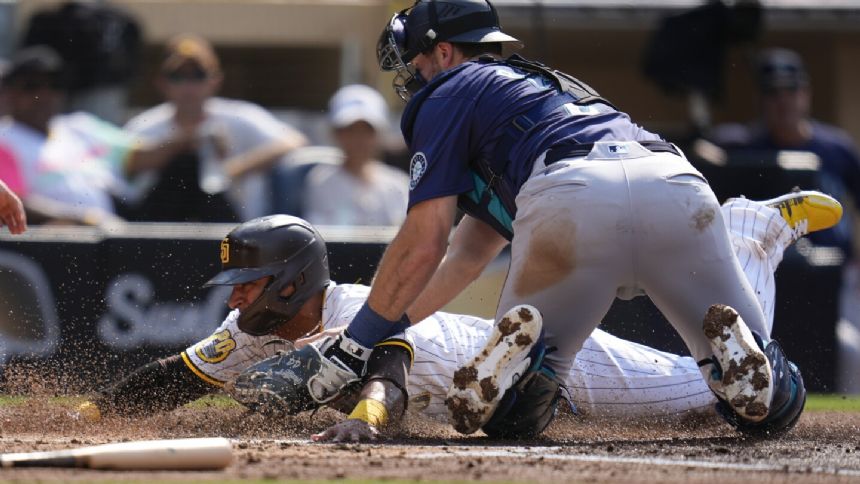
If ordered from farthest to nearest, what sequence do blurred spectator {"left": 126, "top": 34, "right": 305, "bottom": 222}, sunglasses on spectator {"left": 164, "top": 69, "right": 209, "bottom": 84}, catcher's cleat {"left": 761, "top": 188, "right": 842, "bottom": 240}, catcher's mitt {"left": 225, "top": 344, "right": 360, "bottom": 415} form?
1. sunglasses on spectator {"left": 164, "top": 69, "right": 209, "bottom": 84}
2. blurred spectator {"left": 126, "top": 34, "right": 305, "bottom": 222}
3. catcher's cleat {"left": 761, "top": 188, "right": 842, "bottom": 240}
4. catcher's mitt {"left": 225, "top": 344, "right": 360, "bottom": 415}

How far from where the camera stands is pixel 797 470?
178 inches

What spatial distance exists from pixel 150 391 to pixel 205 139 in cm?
516

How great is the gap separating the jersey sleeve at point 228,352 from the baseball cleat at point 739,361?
210 centimetres

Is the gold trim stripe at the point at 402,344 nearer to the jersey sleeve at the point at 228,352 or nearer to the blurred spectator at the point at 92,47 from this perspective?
the jersey sleeve at the point at 228,352

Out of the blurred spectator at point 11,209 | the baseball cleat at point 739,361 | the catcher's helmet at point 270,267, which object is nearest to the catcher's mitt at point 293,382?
the catcher's helmet at point 270,267

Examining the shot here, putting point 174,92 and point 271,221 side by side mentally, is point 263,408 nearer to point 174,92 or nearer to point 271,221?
point 271,221

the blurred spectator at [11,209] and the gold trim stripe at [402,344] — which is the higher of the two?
the blurred spectator at [11,209]

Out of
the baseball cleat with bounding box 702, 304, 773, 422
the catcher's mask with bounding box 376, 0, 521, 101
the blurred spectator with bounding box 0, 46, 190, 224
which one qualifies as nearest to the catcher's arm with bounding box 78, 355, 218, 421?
the catcher's mask with bounding box 376, 0, 521, 101

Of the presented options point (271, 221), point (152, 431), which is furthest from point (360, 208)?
point (152, 431)

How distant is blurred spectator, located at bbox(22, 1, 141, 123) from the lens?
11.5 metres

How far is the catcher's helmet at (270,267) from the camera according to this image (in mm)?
6078

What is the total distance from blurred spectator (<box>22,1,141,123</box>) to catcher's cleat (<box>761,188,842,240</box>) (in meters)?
6.52

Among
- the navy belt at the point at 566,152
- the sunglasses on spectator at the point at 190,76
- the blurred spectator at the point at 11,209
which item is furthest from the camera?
the sunglasses on spectator at the point at 190,76

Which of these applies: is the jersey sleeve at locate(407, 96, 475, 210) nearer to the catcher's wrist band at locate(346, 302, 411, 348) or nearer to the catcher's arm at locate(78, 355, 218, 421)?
the catcher's wrist band at locate(346, 302, 411, 348)
